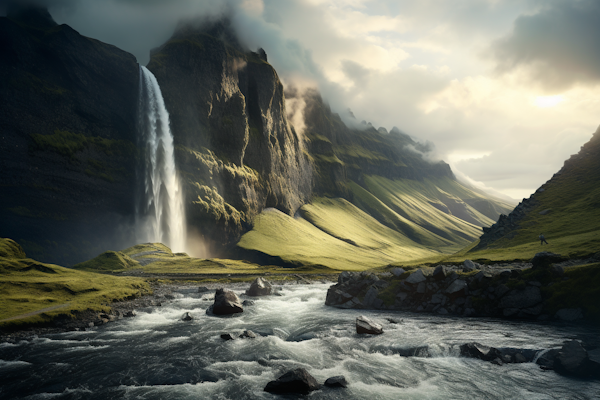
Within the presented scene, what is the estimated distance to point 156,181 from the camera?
137875mm

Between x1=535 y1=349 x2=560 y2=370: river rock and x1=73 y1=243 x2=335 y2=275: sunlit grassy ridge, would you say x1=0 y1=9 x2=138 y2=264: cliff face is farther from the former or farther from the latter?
x1=535 y1=349 x2=560 y2=370: river rock

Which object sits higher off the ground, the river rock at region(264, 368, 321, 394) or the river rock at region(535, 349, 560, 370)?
the river rock at region(535, 349, 560, 370)

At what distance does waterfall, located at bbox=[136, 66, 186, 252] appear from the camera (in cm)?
13445

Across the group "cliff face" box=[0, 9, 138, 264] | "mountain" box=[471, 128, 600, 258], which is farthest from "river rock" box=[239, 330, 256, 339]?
"cliff face" box=[0, 9, 138, 264]

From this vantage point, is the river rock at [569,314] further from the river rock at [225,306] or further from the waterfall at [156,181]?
the waterfall at [156,181]

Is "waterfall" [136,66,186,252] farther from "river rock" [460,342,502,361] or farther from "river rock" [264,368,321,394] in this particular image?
"river rock" [460,342,502,361]

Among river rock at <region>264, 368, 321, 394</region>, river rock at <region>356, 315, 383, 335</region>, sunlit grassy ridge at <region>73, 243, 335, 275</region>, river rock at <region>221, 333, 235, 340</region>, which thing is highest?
river rock at <region>356, 315, 383, 335</region>

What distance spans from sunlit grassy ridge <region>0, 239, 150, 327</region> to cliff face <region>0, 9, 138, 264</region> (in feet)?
197

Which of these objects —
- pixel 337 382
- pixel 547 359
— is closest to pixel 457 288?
pixel 547 359

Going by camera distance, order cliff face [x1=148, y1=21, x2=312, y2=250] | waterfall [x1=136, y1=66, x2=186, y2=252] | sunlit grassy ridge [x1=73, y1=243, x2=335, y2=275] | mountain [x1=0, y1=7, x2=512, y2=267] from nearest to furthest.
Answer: sunlit grassy ridge [x1=73, y1=243, x2=335, y2=275], mountain [x1=0, y1=7, x2=512, y2=267], waterfall [x1=136, y1=66, x2=186, y2=252], cliff face [x1=148, y1=21, x2=312, y2=250]

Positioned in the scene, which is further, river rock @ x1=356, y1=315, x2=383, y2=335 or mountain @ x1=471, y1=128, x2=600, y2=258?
mountain @ x1=471, y1=128, x2=600, y2=258

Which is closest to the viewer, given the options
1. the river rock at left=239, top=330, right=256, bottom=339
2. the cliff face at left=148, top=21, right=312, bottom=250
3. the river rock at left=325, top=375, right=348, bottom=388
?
the river rock at left=325, top=375, right=348, bottom=388

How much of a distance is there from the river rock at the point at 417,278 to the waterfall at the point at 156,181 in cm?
12400

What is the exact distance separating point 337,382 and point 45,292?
140 ft
